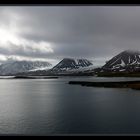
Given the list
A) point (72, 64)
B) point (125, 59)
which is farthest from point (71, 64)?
point (125, 59)

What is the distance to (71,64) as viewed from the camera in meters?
157

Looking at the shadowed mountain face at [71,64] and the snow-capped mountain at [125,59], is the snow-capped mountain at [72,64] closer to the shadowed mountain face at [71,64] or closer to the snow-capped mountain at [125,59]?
the shadowed mountain face at [71,64]

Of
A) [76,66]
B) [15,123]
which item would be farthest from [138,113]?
[76,66]

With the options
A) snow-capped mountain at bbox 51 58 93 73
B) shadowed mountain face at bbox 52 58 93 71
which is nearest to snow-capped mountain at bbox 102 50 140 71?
snow-capped mountain at bbox 51 58 93 73

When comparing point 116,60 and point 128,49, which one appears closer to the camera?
point 116,60

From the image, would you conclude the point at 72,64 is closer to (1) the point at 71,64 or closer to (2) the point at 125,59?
(1) the point at 71,64

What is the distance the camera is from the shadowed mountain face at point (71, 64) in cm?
14930

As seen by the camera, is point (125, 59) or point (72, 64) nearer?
point (125, 59)

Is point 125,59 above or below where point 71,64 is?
above

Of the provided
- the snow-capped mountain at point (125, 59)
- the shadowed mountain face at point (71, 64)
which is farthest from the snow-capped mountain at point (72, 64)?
the snow-capped mountain at point (125, 59)
